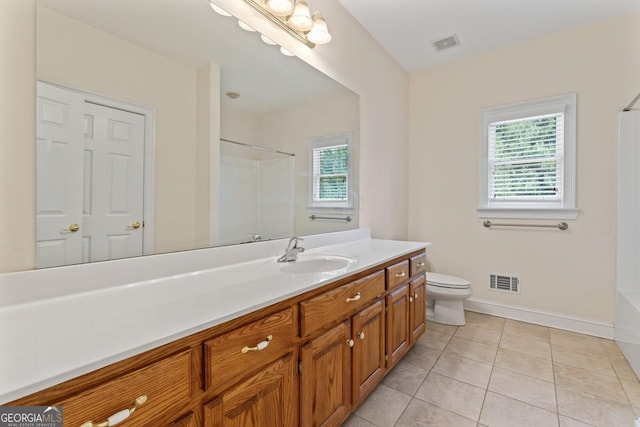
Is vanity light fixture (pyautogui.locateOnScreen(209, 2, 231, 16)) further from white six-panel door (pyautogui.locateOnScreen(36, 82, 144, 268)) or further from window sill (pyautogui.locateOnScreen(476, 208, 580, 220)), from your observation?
window sill (pyautogui.locateOnScreen(476, 208, 580, 220))

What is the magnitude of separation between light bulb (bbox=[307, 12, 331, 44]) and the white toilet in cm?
222

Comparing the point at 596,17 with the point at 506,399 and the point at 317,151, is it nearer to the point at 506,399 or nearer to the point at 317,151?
the point at 317,151

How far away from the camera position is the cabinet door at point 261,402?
83cm

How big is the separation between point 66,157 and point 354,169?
71.2 inches

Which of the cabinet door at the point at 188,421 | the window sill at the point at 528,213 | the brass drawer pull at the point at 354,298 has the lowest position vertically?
the cabinet door at the point at 188,421

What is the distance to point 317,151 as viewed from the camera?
209 cm

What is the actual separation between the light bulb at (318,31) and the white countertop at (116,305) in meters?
1.39

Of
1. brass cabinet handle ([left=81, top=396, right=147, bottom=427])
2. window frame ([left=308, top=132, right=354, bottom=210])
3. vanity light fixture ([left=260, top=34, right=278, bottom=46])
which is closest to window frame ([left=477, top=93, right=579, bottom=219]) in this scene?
window frame ([left=308, top=132, right=354, bottom=210])

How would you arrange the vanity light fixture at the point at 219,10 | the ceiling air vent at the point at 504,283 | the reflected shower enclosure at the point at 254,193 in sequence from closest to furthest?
the vanity light fixture at the point at 219,10
the reflected shower enclosure at the point at 254,193
the ceiling air vent at the point at 504,283

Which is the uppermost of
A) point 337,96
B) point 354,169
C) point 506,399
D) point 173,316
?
point 337,96

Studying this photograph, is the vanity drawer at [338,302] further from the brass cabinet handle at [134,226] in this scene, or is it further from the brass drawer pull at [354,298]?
the brass cabinet handle at [134,226]

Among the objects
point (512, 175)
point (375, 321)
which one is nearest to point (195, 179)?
point (375, 321)

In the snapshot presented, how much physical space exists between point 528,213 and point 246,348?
9.47 ft

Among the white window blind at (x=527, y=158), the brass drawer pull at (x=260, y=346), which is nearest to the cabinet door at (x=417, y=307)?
the brass drawer pull at (x=260, y=346)
